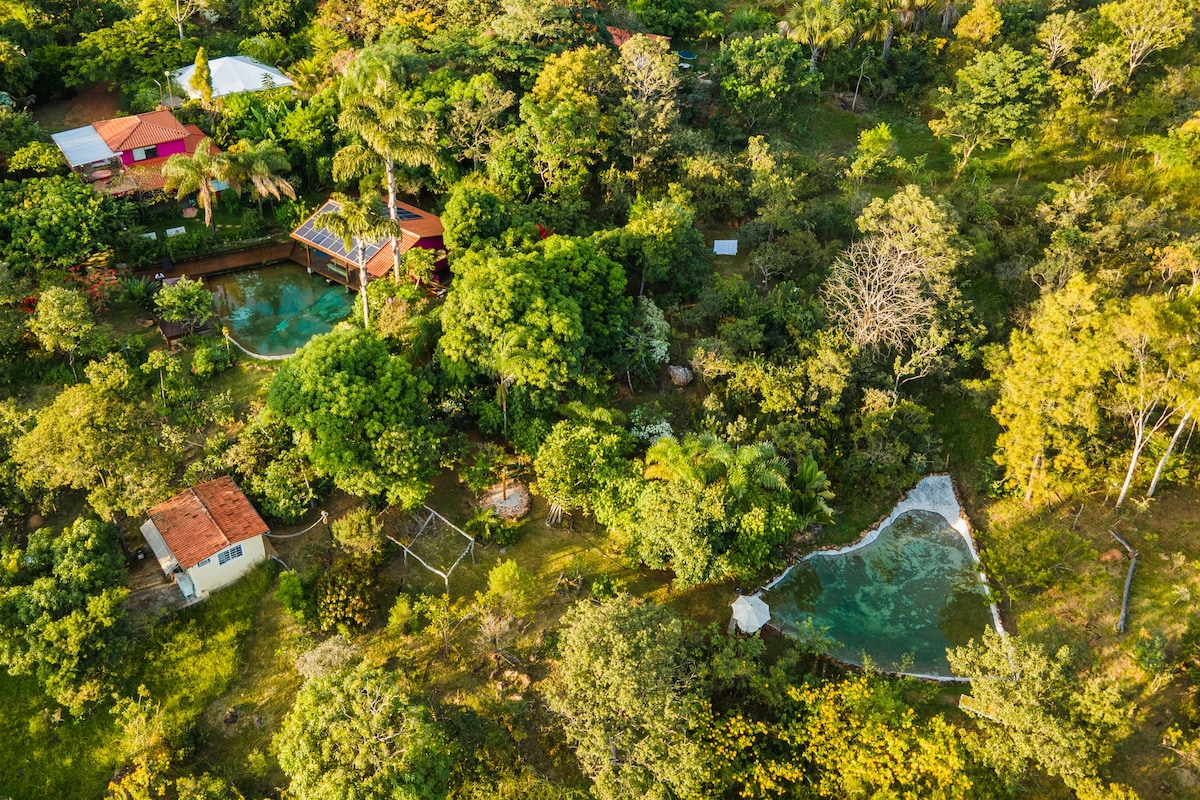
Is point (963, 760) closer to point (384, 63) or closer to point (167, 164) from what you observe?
point (384, 63)

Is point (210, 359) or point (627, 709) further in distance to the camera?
point (210, 359)

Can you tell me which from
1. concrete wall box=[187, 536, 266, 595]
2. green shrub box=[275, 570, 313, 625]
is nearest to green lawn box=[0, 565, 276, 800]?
concrete wall box=[187, 536, 266, 595]

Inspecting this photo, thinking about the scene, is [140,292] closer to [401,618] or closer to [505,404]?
[505,404]

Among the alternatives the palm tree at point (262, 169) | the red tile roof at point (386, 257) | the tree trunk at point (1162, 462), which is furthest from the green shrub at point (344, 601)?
the tree trunk at point (1162, 462)

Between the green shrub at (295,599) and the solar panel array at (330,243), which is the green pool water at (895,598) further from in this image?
the solar panel array at (330,243)

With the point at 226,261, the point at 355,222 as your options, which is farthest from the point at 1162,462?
the point at 226,261

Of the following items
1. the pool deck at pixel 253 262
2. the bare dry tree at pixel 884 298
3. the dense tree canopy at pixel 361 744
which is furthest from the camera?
the pool deck at pixel 253 262

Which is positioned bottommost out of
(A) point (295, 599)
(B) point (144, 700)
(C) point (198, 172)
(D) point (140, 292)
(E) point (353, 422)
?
(B) point (144, 700)
